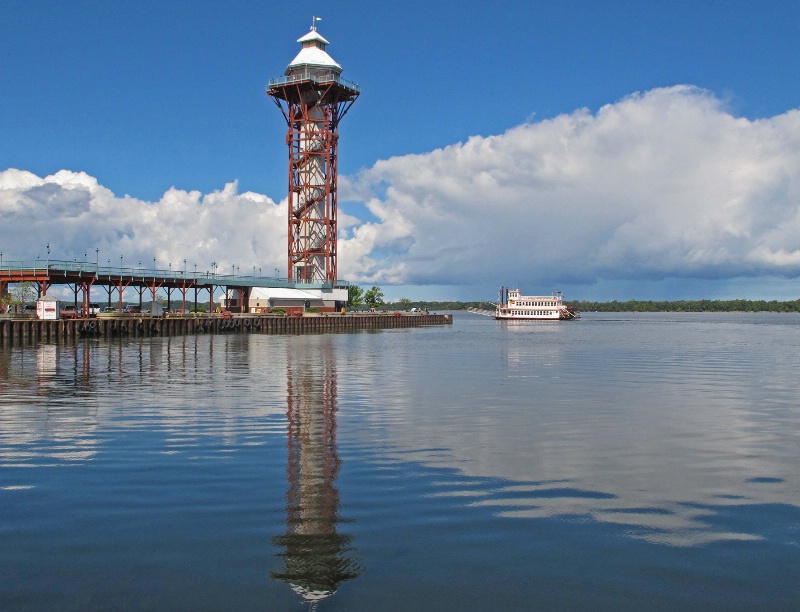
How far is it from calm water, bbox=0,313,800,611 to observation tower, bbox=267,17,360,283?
95.2 metres

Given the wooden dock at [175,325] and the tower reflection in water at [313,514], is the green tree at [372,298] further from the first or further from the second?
the tower reflection in water at [313,514]

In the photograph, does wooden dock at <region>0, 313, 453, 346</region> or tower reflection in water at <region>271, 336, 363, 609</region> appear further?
wooden dock at <region>0, 313, 453, 346</region>

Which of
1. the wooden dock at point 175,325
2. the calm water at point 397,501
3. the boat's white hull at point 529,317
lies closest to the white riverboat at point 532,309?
the boat's white hull at point 529,317

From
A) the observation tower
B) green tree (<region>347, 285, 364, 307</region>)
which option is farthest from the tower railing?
green tree (<region>347, 285, 364, 307</region>)

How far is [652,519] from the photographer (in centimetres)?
1140

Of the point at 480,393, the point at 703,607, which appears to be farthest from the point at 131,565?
the point at 480,393

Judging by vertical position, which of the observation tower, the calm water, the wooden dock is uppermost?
the observation tower

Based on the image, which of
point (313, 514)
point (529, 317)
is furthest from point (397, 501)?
point (529, 317)

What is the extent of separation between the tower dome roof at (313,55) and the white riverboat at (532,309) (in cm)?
7842

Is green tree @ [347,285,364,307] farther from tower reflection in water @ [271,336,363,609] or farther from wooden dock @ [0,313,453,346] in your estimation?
tower reflection in water @ [271,336,363,609]

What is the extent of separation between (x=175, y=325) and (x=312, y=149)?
44067 millimetres

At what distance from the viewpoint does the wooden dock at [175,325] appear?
67.1 meters

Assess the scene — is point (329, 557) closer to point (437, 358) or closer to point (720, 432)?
point (720, 432)

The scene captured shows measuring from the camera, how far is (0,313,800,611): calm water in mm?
8711
